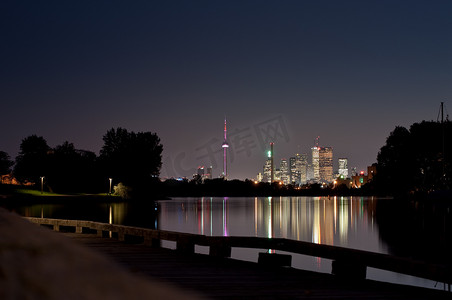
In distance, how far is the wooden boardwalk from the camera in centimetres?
883

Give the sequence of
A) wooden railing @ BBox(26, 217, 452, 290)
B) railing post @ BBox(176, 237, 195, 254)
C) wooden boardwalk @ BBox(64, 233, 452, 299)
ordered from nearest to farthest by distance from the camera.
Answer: wooden boardwalk @ BBox(64, 233, 452, 299) → wooden railing @ BBox(26, 217, 452, 290) → railing post @ BBox(176, 237, 195, 254)

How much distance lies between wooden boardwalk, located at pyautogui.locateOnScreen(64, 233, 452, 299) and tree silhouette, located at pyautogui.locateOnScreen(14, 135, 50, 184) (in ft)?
384

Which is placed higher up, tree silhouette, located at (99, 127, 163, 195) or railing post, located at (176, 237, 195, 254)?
tree silhouette, located at (99, 127, 163, 195)

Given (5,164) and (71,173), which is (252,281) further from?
(5,164)

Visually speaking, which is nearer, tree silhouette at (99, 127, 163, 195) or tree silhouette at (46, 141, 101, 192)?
tree silhouette at (46, 141, 101, 192)

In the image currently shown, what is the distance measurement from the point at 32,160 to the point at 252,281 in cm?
12643

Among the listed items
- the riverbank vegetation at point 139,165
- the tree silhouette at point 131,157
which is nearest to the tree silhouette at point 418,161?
the riverbank vegetation at point 139,165

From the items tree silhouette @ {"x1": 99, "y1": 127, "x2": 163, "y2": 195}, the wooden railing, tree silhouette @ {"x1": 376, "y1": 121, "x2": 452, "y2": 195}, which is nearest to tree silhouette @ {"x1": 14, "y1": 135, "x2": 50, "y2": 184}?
tree silhouette @ {"x1": 99, "y1": 127, "x2": 163, "y2": 195}

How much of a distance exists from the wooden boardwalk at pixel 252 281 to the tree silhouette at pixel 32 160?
384 ft

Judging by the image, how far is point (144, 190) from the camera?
138 metres

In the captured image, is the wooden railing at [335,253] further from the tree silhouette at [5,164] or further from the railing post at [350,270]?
the tree silhouette at [5,164]

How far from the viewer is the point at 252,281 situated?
1011cm

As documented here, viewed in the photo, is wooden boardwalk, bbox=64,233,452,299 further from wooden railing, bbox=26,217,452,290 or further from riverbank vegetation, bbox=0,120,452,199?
riverbank vegetation, bbox=0,120,452,199

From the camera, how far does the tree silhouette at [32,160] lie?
123625mm
